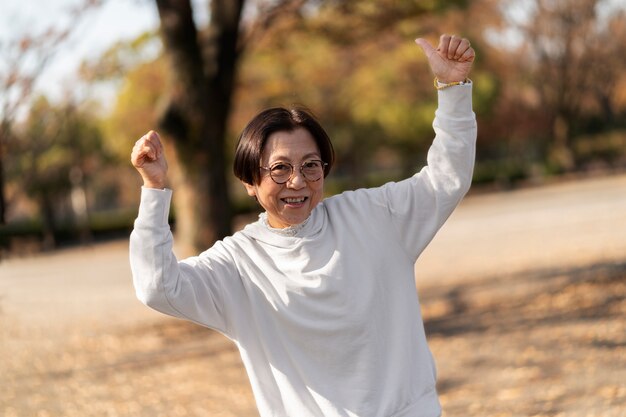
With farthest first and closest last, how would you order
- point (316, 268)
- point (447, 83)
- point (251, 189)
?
point (251, 189), point (447, 83), point (316, 268)

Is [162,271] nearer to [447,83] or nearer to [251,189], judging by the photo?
[251,189]

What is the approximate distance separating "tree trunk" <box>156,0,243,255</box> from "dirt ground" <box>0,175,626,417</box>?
129 cm

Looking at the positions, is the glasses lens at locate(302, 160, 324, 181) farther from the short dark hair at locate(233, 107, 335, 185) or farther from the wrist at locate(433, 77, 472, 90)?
the wrist at locate(433, 77, 472, 90)

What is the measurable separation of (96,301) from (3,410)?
7541 millimetres

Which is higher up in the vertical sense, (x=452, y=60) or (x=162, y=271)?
(x=452, y=60)

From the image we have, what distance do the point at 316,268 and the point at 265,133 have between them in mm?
366

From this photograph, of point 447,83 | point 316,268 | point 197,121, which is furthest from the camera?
point 197,121

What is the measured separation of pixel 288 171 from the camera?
1.99 metres

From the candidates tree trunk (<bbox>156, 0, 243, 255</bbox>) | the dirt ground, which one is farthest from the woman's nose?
tree trunk (<bbox>156, 0, 243, 255</bbox>)

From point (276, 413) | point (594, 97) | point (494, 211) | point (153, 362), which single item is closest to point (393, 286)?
point (276, 413)

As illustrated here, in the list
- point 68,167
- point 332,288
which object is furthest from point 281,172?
point 68,167

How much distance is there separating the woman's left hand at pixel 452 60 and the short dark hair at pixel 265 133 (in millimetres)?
329

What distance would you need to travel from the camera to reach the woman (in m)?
1.88

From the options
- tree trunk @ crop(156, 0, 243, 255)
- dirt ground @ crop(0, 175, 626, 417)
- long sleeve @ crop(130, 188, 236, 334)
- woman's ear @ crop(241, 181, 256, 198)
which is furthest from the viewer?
tree trunk @ crop(156, 0, 243, 255)
